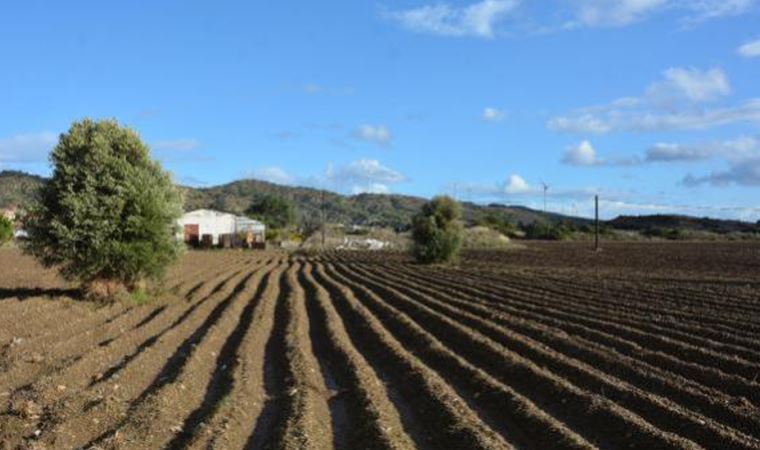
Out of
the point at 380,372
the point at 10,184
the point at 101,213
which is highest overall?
the point at 10,184

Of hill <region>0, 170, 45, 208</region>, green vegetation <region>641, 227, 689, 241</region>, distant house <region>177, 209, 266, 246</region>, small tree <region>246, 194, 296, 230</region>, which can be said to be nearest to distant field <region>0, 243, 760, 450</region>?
distant house <region>177, 209, 266, 246</region>

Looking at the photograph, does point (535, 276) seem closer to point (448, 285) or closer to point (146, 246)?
point (448, 285)

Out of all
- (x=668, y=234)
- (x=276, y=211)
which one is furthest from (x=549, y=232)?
(x=276, y=211)

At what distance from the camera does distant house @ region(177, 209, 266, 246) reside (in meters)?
87.8

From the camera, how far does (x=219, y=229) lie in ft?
335

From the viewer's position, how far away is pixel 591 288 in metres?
28.7

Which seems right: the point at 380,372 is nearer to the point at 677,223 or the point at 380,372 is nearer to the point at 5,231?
the point at 5,231

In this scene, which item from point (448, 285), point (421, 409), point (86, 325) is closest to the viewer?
point (421, 409)

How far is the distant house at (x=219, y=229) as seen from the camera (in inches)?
3457

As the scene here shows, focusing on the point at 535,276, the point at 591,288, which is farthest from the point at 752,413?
the point at 535,276

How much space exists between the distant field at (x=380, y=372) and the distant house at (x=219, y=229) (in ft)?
209

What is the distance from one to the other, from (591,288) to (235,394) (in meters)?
19.8

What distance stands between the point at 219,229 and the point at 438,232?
5679 cm

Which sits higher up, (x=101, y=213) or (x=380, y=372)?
(x=101, y=213)
